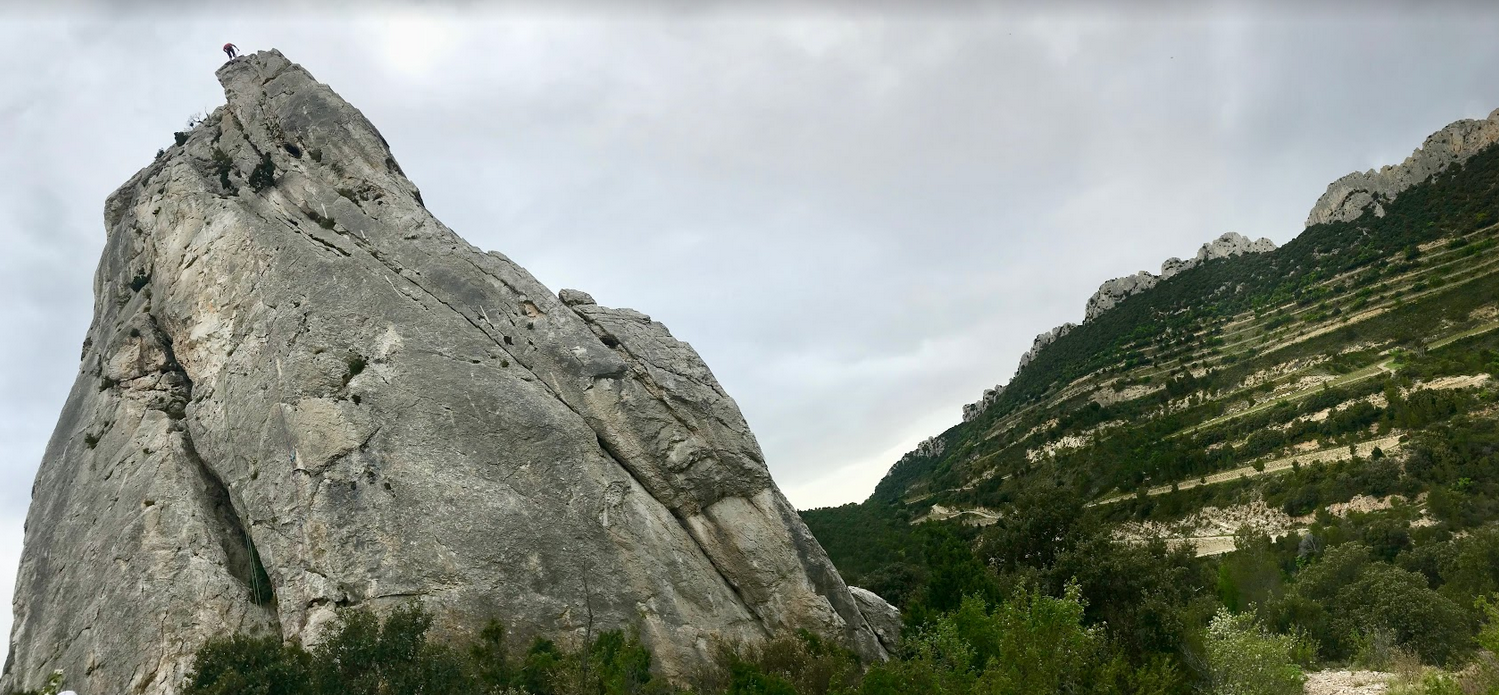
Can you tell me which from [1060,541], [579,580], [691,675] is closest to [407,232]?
[579,580]

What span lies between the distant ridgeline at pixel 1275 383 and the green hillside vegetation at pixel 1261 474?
251mm

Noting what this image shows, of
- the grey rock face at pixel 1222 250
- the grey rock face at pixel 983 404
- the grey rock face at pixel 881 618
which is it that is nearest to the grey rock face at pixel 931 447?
the grey rock face at pixel 983 404

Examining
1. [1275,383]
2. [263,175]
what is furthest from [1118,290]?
[263,175]

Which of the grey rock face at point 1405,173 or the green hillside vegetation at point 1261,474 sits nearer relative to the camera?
the green hillside vegetation at point 1261,474

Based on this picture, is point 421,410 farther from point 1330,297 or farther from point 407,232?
point 1330,297

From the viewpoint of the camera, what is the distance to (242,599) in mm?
23547

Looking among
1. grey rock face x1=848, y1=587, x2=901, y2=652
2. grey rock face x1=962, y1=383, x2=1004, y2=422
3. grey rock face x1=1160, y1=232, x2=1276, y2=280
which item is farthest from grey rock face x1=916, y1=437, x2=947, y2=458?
grey rock face x1=848, y1=587, x2=901, y2=652

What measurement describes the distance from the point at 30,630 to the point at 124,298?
15786mm

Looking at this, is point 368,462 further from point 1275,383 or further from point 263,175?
point 1275,383

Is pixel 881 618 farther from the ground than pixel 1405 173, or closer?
closer

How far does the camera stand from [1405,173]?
87.3m

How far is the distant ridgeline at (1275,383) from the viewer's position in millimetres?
54281

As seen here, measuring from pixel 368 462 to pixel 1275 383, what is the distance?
250 feet

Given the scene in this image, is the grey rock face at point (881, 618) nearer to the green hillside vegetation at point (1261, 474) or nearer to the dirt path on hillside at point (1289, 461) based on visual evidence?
the green hillside vegetation at point (1261, 474)
